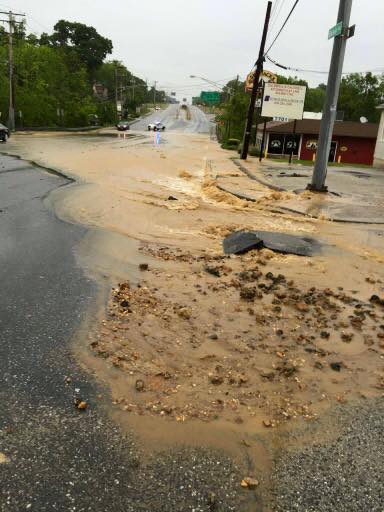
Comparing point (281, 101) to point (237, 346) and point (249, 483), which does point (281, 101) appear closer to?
point (237, 346)

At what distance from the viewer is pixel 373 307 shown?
19.2ft

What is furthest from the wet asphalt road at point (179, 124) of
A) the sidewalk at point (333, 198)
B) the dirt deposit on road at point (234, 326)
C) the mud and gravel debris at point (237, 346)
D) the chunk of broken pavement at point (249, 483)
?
the chunk of broken pavement at point (249, 483)

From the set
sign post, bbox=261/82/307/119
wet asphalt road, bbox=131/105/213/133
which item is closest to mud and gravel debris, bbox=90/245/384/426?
sign post, bbox=261/82/307/119

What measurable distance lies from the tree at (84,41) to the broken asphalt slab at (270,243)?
352ft

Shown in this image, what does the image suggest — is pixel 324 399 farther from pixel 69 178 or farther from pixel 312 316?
pixel 69 178

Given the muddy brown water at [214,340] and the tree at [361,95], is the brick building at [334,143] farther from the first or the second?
the tree at [361,95]

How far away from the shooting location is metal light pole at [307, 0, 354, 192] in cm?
1423

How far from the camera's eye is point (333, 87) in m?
15.1

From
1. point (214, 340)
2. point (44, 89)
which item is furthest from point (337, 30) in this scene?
point (44, 89)

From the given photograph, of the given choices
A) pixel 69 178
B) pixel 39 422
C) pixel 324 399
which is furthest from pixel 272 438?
pixel 69 178

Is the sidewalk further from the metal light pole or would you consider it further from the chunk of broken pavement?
the chunk of broken pavement

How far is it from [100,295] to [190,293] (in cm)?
111

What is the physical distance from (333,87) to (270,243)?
348 inches

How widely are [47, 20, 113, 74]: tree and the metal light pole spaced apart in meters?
101
